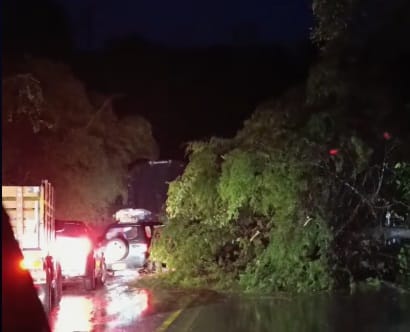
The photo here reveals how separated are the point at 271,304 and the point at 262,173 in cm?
298

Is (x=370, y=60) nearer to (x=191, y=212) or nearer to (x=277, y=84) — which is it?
(x=191, y=212)

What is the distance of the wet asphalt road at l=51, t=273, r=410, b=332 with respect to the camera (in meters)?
11.5

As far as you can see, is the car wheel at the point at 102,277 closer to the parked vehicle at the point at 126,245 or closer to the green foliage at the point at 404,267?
→ the parked vehicle at the point at 126,245

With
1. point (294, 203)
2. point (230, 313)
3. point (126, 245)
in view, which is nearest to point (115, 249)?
point (126, 245)

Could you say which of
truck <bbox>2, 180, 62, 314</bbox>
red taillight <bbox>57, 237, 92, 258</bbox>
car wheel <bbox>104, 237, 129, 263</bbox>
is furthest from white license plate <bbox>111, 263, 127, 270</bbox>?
truck <bbox>2, 180, 62, 314</bbox>

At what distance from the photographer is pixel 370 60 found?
10164 millimetres

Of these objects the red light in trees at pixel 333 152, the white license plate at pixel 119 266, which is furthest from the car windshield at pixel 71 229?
the red light in trees at pixel 333 152

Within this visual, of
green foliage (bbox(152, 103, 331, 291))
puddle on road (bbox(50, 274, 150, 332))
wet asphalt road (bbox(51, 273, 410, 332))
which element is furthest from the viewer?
green foliage (bbox(152, 103, 331, 291))

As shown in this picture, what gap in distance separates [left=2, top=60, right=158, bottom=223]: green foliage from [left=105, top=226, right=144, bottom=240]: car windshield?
334 centimetres

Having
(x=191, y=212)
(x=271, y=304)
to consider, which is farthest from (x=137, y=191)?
(x=271, y=304)

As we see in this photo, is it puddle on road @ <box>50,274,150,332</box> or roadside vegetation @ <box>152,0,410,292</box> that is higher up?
roadside vegetation @ <box>152,0,410,292</box>

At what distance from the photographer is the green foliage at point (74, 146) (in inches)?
955

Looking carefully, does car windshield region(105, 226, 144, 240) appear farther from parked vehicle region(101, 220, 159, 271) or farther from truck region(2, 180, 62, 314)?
truck region(2, 180, 62, 314)

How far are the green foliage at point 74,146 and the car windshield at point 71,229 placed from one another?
2.97 m
